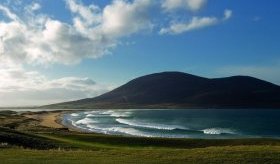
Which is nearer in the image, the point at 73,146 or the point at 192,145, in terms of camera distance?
the point at 73,146

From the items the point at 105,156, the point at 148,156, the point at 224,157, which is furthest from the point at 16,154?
the point at 224,157

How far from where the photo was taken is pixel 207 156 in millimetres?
33188

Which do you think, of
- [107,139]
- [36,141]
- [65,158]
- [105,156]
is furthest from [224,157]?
[107,139]

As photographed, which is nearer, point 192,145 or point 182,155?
point 182,155

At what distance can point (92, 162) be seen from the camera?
31656 millimetres

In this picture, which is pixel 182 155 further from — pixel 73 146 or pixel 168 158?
pixel 73 146

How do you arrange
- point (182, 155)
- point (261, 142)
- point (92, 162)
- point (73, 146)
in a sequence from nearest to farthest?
point (92, 162)
point (182, 155)
point (73, 146)
point (261, 142)

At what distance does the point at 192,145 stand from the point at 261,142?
1180 centimetres

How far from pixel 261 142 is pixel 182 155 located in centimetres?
3463

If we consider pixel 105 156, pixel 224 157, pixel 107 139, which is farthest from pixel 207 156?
pixel 107 139

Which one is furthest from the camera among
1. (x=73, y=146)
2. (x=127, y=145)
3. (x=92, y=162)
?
Answer: (x=127, y=145)

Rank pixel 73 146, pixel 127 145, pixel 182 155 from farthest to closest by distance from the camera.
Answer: pixel 127 145
pixel 73 146
pixel 182 155

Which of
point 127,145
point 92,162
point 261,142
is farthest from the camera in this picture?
point 261,142

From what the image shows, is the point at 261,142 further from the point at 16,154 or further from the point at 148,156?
the point at 16,154
